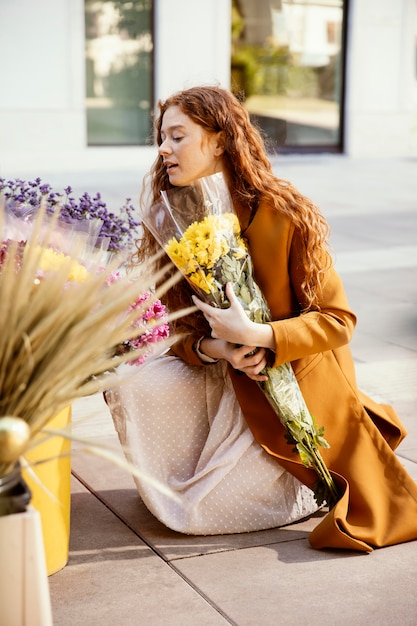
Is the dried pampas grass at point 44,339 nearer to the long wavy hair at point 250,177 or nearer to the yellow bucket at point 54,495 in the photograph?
the yellow bucket at point 54,495

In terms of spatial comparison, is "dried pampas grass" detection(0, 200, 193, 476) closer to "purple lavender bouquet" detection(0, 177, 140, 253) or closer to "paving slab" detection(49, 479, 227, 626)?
"paving slab" detection(49, 479, 227, 626)

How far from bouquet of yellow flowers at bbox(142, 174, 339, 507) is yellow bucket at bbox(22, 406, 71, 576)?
1.88ft

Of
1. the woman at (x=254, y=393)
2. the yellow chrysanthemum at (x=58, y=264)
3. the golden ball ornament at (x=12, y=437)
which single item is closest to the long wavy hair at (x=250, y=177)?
the woman at (x=254, y=393)

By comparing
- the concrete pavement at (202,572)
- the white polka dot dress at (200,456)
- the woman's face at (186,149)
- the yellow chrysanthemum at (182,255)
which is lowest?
the concrete pavement at (202,572)

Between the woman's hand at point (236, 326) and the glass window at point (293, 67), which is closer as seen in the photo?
the woman's hand at point (236, 326)

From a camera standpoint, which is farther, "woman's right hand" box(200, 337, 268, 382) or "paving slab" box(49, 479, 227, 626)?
"woman's right hand" box(200, 337, 268, 382)

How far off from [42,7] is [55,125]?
5.37 feet

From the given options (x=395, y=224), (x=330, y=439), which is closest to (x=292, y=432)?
(x=330, y=439)

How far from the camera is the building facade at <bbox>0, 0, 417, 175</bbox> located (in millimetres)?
14094

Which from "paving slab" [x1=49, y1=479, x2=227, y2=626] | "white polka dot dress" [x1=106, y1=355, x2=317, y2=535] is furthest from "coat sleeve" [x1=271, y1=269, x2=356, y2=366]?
"paving slab" [x1=49, y1=479, x2=227, y2=626]

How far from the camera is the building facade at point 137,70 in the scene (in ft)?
46.2

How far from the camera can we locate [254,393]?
3.28 m

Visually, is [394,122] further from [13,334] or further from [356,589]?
[13,334]

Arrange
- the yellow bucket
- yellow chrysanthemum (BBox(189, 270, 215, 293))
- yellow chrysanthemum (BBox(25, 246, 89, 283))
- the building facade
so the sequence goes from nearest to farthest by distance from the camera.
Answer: yellow chrysanthemum (BBox(25, 246, 89, 283))
the yellow bucket
yellow chrysanthemum (BBox(189, 270, 215, 293))
the building facade
